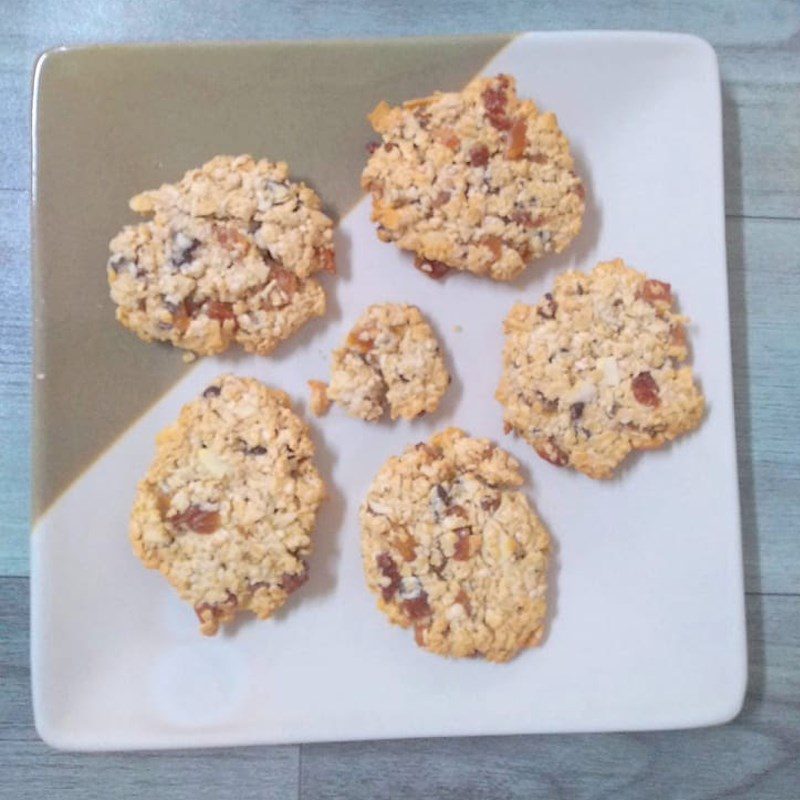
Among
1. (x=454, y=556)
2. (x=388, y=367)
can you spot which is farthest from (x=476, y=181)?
(x=454, y=556)

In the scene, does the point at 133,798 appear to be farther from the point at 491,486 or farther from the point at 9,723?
the point at 491,486

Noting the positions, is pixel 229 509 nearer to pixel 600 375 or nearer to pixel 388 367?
pixel 388 367

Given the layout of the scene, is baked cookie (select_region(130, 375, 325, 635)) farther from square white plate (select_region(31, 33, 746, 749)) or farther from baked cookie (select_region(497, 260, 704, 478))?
baked cookie (select_region(497, 260, 704, 478))

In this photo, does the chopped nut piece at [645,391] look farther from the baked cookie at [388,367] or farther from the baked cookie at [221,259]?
the baked cookie at [221,259]

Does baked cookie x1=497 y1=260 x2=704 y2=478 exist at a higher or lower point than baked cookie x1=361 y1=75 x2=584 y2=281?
lower

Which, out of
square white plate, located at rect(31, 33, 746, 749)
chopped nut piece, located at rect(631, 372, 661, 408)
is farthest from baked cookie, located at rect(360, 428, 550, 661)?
chopped nut piece, located at rect(631, 372, 661, 408)

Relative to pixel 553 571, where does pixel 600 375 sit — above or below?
above

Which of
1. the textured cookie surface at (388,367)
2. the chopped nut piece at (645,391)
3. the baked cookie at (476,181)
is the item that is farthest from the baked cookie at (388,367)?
the chopped nut piece at (645,391)
